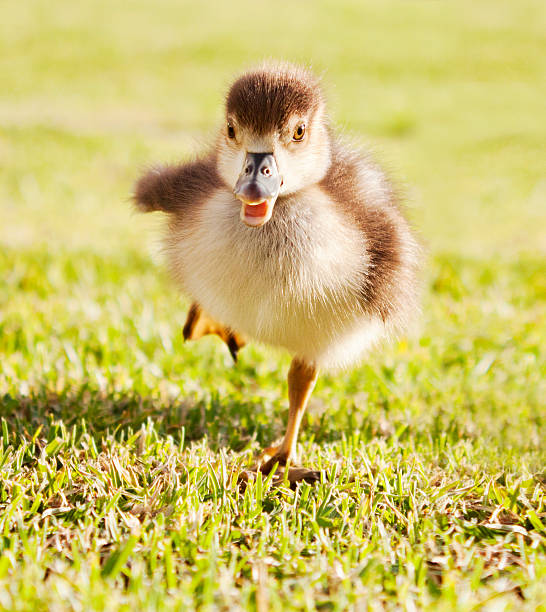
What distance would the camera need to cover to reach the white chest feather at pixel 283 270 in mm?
2512

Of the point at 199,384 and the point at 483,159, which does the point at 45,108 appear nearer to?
the point at 483,159

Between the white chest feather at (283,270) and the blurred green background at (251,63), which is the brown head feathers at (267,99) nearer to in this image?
the white chest feather at (283,270)

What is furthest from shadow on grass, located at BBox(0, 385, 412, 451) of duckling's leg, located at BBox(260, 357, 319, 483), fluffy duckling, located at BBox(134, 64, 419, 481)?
fluffy duckling, located at BBox(134, 64, 419, 481)

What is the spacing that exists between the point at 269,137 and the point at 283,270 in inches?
17.4

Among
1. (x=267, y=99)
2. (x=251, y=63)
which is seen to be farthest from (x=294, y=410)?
(x=251, y=63)

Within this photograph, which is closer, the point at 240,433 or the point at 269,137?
the point at 269,137

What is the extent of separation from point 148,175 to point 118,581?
6.09ft

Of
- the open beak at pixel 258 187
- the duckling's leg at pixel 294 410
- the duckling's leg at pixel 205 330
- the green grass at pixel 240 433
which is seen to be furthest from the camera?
the duckling's leg at pixel 205 330

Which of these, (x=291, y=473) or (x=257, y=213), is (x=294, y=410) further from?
(x=257, y=213)

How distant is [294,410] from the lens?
2920 mm

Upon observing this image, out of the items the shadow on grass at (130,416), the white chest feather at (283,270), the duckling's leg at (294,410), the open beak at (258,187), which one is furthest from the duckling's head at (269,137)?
the shadow on grass at (130,416)

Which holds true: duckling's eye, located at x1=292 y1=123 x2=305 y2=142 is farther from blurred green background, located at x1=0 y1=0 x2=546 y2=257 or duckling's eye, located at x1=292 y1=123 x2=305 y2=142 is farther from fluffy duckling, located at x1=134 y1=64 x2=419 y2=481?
blurred green background, located at x1=0 y1=0 x2=546 y2=257

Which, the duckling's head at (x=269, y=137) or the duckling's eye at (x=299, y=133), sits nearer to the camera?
the duckling's head at (x=269, y=137)

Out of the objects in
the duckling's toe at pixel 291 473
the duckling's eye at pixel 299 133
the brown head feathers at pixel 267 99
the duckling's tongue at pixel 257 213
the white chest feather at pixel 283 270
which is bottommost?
the duckling's toe at pixel 291 473
